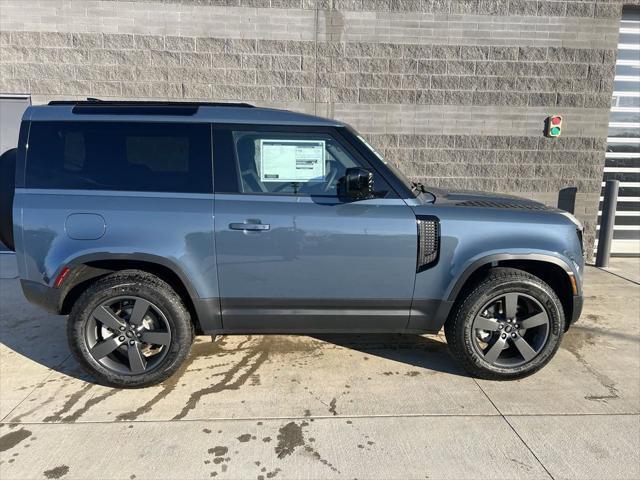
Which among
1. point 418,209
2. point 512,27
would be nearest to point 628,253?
point 512,27

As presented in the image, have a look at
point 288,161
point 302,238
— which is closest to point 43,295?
point 302,238

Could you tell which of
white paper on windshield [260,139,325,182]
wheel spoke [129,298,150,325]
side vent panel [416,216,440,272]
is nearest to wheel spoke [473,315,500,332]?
side vent panel [416,216,440,272]

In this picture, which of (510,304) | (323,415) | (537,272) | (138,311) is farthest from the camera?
(537,272)

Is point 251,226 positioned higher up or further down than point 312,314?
higher up

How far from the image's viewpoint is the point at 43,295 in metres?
3.10

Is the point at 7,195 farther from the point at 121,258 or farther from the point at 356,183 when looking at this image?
the point at 356,183

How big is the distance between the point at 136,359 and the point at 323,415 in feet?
4.64

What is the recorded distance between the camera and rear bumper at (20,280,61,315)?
308 cm

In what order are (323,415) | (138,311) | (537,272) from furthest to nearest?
(537,272)
(138,311)
(323,415)

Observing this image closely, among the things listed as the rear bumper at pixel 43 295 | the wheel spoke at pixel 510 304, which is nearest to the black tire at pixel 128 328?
the rear bumper at pixel 43 295

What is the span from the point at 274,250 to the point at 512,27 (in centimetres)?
567

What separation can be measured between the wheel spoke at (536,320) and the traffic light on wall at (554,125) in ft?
14.8

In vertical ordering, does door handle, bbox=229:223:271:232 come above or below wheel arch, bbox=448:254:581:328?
above

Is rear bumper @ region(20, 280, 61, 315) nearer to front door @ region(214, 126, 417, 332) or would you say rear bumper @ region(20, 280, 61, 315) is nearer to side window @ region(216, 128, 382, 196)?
front door @ region(214, 126, 417, 332)
